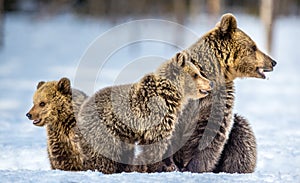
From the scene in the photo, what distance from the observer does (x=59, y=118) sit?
6.15 metres

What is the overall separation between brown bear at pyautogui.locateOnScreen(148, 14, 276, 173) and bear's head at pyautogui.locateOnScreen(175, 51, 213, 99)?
0.33 ft

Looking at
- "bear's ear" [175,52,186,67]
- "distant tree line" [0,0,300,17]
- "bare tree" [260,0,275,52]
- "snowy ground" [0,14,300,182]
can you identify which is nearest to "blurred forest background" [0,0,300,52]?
"distant tree line" [0,0,300,17]

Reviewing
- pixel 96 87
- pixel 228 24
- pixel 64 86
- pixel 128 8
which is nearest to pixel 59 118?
pixel 64 86

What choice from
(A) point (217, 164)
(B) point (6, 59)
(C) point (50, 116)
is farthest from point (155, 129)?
(B) point (6, 59)

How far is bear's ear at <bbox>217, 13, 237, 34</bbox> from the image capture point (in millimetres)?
6035

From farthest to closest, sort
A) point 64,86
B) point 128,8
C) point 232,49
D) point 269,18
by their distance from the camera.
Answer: point 128,8 < point 269,18 < point 64,86 < point 232,49

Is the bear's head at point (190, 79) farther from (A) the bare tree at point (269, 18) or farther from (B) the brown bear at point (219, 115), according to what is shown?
(A) the bare tree at point (269, 18)

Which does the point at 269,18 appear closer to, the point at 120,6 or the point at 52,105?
the point at 52,105

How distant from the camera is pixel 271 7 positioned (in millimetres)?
23875

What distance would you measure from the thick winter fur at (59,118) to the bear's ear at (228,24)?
72.5 inches

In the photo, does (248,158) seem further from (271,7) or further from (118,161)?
(271,7)

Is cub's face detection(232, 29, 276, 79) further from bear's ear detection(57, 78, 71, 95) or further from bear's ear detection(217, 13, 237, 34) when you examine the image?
bear's ear detection(57, 78, 71, 95)

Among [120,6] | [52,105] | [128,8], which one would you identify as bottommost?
[128,8]

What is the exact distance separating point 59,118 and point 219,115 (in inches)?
71.4
